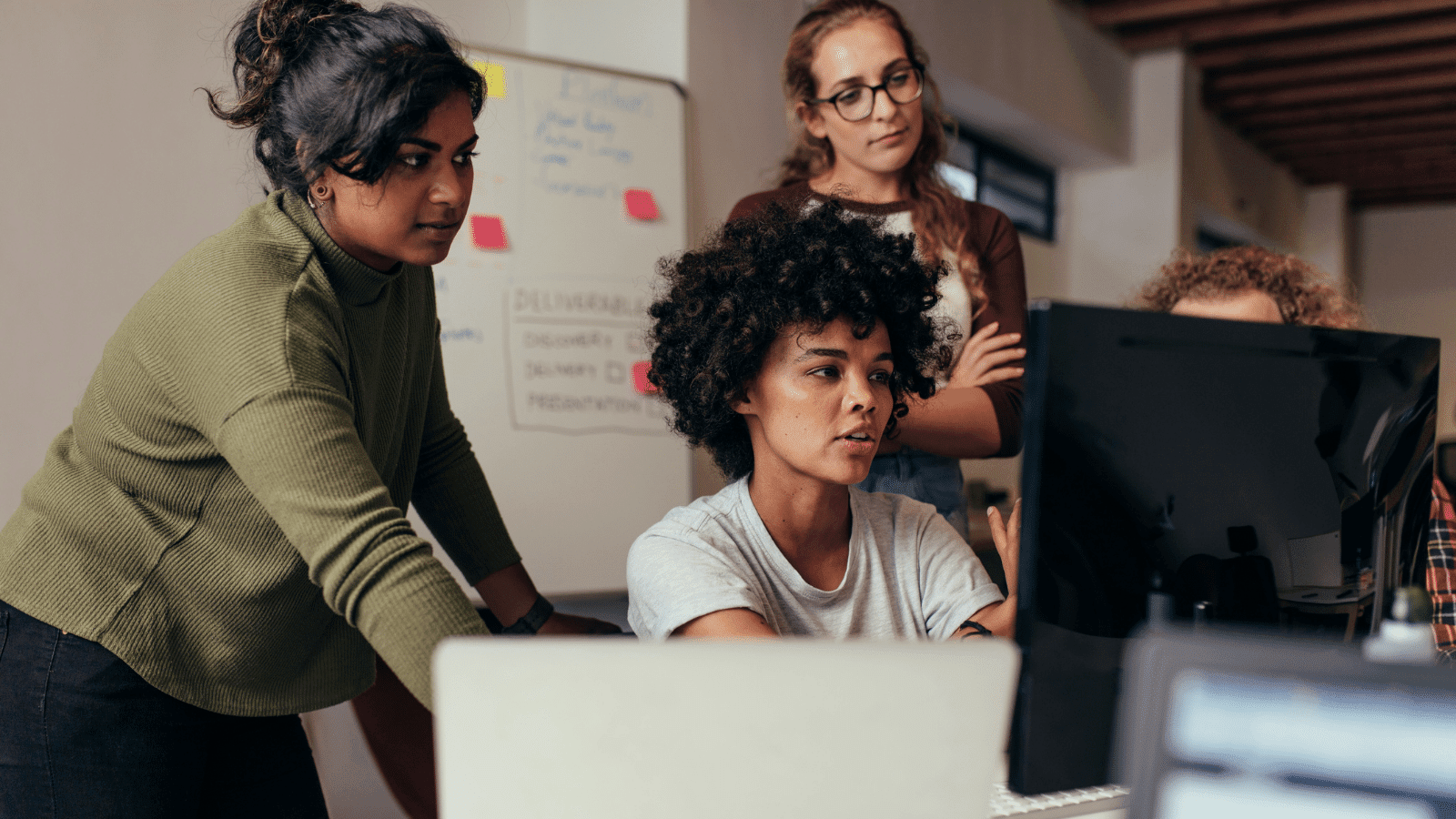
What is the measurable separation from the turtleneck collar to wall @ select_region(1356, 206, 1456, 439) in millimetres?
9208

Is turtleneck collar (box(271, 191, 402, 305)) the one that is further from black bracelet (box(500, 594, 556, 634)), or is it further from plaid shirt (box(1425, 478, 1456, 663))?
plaid shirt (box(1425, 478, 1456, 663))

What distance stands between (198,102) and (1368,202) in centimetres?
929

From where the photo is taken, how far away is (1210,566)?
795mm

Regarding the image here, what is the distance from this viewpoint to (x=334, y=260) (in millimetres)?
972

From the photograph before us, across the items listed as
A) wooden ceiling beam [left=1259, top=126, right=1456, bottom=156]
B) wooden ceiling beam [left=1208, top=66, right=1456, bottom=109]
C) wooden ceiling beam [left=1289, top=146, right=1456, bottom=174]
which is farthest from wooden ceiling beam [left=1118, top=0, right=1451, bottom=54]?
wooden ceiling beam [left=1289, top=146, right=1456, bottom=174]

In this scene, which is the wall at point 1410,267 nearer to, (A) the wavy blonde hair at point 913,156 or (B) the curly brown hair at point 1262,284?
(B) the curly brown hair at point 1262,284

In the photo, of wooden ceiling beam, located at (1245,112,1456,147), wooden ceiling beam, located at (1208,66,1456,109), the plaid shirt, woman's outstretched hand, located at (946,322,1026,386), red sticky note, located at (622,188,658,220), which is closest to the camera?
the plaid shirt

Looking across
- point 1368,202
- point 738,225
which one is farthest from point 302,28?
point 1368,202

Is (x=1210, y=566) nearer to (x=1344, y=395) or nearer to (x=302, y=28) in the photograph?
(x=1344, y=395)

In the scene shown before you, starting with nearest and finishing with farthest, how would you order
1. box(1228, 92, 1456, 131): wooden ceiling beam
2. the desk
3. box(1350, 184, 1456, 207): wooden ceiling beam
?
the desk < box(1228, 92, 1456, 131): wooden ceiling beam < box(1350, 184, 1456, 207): wooden ceiling beam

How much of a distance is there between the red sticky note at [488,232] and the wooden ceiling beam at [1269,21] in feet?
13.4

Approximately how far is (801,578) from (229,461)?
21.6 inches

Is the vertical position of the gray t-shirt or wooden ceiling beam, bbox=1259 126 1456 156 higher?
wooden ceiling beam, bbox=1259 126 1456 156

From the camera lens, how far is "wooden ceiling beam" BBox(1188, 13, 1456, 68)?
4.95 m
